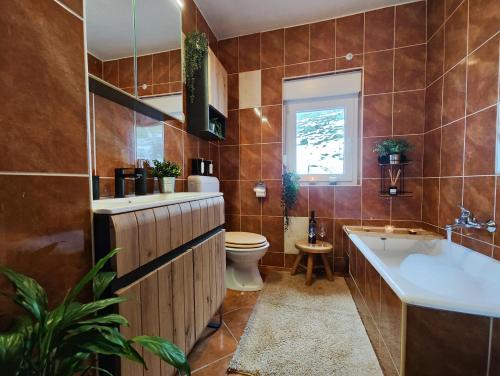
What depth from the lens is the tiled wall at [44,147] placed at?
53 cm

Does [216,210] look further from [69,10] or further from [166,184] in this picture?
[69,10]

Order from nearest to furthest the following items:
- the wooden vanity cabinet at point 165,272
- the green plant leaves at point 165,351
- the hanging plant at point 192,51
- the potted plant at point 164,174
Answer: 1. the green plant leaves at point 165,351
2. the wooden vanity cabinet at point 165,272
3. the potted plant at point 164,174
4. the hanging plant at point 192,51

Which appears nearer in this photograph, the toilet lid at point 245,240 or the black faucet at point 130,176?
the black faucet at point 130,176

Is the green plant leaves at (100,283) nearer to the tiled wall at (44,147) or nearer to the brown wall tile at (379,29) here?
the tiled wall at (44,147)

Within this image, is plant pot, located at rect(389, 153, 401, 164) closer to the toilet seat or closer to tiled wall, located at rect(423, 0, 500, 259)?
tiled wall, located at rect(423, 0, 500, 259)

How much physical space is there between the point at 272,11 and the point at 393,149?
1.81m

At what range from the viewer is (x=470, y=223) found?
1.40 metres

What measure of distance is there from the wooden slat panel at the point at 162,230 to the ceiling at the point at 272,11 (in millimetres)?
2153

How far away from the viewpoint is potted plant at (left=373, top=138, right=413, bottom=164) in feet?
6.53

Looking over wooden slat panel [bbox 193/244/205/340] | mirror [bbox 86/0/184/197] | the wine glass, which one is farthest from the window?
wooden slat panel [bbox 193/244/205/340]

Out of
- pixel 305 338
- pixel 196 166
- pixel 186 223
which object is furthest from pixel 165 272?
pixel 196 166

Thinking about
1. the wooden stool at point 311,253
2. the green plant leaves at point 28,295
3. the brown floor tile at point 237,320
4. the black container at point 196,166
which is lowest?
the brown floor tile at point 237,320

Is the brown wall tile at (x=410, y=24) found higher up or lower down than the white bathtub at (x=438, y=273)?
higher up

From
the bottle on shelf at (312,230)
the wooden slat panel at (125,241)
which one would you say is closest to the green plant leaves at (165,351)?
the wooden slat panel at (125,241)
